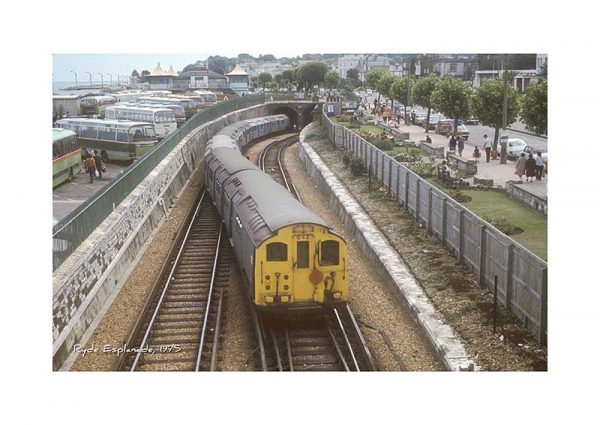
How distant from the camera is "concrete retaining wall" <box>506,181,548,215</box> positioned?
64.7 feet

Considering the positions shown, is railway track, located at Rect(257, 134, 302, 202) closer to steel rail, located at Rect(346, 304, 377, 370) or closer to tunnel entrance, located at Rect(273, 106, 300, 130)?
tunnel entrance, located at Rect(273, 106, 300, 130)

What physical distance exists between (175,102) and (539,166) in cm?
3222

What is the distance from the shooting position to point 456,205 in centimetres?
2116

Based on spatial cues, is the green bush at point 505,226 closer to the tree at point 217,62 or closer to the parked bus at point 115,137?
the tree at point 217,62

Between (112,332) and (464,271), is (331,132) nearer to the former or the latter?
(464,271)

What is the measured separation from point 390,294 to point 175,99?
30.3m

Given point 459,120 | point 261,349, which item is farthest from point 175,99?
point 261,349

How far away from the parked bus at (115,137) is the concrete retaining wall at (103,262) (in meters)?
2.34

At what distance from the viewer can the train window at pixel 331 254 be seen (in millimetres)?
17438

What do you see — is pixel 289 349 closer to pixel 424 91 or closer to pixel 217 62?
pixel 217 62

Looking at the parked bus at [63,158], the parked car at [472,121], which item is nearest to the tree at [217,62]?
the parked bus at [63,158]

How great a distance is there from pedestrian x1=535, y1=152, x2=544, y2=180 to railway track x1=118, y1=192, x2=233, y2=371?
29.1 feet

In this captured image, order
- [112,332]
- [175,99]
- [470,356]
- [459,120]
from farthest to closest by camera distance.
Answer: [175,99] → [459,120] → [112,332] → [470,356]

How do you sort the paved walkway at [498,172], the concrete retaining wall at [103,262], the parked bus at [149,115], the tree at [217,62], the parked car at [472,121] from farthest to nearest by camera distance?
the parked bus at [149,115]
the parked car at [472,121]
the tree at [217,62]
the paved walkway at [498,172]
the concrete retaining wall at [103,262]
